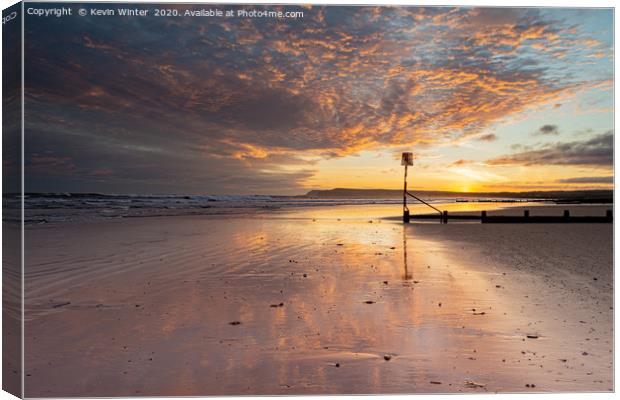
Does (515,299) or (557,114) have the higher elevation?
(557,114)

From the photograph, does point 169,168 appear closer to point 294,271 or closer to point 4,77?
point 294,271

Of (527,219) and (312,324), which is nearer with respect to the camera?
(312,324)

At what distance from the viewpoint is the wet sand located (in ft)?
14.4

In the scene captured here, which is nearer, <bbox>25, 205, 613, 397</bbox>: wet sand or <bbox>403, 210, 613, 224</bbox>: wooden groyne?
<bbox>25, 205, 613, 397</bbox>: wet sand

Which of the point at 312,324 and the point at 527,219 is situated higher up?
the point at 527,219

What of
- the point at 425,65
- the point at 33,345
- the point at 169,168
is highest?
the point at 425,65

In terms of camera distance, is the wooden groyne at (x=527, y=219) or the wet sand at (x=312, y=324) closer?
Result: the wet sand at (x=312, y=324)

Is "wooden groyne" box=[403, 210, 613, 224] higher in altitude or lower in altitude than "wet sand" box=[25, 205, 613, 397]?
higher

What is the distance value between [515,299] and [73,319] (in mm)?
5532

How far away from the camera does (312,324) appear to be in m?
5.41

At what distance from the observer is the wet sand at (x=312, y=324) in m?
4.39

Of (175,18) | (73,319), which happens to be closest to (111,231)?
(73,319)

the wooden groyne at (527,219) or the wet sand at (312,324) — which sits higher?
the wooden groyne at (527,219)

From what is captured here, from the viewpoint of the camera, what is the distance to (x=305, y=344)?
4.88 metres
